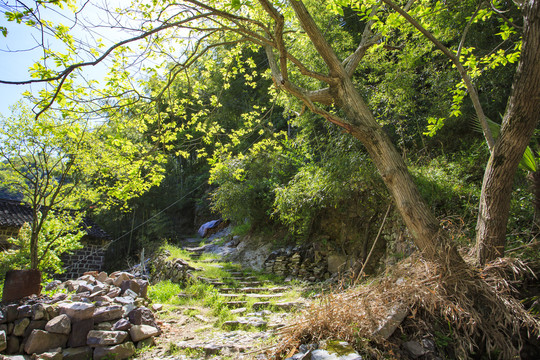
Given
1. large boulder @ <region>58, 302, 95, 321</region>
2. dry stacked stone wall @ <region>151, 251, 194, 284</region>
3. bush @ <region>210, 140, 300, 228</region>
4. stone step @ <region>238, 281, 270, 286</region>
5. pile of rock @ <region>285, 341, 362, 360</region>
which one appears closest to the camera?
pile of rock @ <region>285, 341, 362, 360</region>

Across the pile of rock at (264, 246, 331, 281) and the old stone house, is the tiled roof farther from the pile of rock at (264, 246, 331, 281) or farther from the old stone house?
the pile of rock at (264, 246, 331, 281)

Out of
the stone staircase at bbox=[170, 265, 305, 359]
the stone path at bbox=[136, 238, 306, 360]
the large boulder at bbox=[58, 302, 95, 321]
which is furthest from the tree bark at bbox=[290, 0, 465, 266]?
the large boulder at bbox=[58, 302, 95, 321]

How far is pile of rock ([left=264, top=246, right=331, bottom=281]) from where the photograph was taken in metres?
7.20

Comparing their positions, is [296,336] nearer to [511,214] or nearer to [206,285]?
[511,214]

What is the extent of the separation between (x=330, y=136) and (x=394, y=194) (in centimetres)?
400

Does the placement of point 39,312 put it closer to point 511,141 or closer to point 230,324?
point 230,324

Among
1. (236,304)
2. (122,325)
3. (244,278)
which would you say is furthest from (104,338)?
(244,278)

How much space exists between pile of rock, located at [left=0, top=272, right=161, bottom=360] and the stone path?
1.03 feet

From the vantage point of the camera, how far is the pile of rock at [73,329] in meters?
3.74

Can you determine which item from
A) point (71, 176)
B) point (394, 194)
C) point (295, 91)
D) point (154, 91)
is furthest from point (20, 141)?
point (394, 194)

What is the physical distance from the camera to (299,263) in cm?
773

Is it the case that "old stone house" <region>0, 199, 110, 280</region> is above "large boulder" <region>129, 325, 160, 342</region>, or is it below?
above

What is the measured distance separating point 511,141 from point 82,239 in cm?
1381

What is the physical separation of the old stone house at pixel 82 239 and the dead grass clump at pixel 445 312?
9172mm
